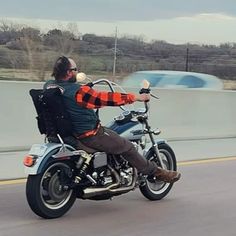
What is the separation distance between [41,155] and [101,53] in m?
14.0

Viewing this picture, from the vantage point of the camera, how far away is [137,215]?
7.57m

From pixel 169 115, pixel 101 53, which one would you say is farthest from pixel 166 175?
pixel 101 53

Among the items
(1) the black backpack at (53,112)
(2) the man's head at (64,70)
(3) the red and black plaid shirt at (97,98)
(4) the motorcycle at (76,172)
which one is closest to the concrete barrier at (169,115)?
(4) the motorcycle at (76,172)

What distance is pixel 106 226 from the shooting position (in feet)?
23.0

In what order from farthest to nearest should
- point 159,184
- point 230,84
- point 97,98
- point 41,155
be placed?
point 230,84, point 159,184, point 97,98, point 41,155

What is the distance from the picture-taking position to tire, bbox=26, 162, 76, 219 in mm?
7008

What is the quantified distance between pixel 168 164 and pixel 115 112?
5.08 metres

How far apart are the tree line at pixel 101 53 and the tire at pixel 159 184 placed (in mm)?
9630

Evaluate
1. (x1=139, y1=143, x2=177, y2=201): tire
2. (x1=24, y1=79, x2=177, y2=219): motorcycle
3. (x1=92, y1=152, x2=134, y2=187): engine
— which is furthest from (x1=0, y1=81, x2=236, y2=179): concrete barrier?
(x1=92, y1=152, x2=134, y2=187): engine

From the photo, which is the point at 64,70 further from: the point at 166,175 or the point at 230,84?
the point at 230,84

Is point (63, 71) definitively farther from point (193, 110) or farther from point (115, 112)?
point (193, 110)

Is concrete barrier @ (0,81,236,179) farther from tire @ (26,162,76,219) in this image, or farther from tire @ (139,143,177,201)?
tire @ (26,162,76,219)

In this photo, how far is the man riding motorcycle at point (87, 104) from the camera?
23.5ft

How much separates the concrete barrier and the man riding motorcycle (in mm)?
4540
